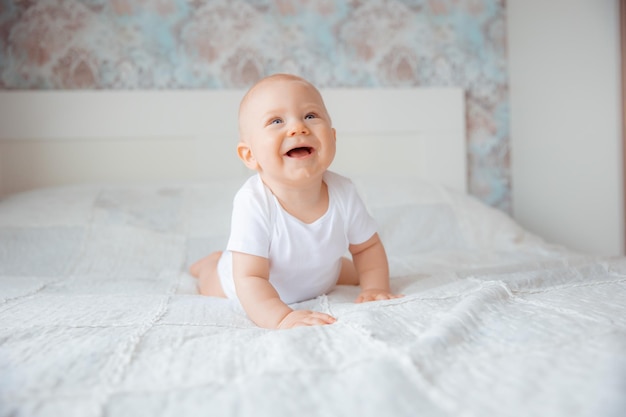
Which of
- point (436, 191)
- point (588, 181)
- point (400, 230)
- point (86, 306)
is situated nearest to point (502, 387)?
point (86, 306)

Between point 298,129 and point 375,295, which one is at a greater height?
point 298,129

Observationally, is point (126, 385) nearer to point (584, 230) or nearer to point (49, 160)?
point (49, 160)

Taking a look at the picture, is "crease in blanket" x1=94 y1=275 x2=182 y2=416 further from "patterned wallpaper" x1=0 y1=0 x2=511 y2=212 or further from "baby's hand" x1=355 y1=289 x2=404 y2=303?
"patterned wallpaper" x1=0 y1=0 x2=511 y2=212

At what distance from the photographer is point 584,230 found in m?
1.95

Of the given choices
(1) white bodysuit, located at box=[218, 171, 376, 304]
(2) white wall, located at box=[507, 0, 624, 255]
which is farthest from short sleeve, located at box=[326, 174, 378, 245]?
(2) white wall, located at box=[507, 0, 624, 255]

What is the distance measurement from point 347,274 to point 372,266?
0.52ft

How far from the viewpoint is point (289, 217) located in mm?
1014

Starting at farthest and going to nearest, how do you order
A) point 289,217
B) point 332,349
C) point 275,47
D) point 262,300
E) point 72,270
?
point 275,47 → point 72,270 → point 289,217 → point 262,300 → point 332,349

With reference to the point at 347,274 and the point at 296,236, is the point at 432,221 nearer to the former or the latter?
the point at 347,274

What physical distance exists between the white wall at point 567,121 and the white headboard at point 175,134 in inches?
12.2

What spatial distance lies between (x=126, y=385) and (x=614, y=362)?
0.47 meters

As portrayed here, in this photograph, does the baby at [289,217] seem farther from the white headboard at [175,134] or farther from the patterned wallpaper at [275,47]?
the patterned wallpaper at [275,47]

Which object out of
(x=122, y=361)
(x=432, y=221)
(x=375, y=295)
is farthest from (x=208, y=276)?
(x=432, y=221)

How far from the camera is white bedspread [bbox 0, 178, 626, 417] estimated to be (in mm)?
462
